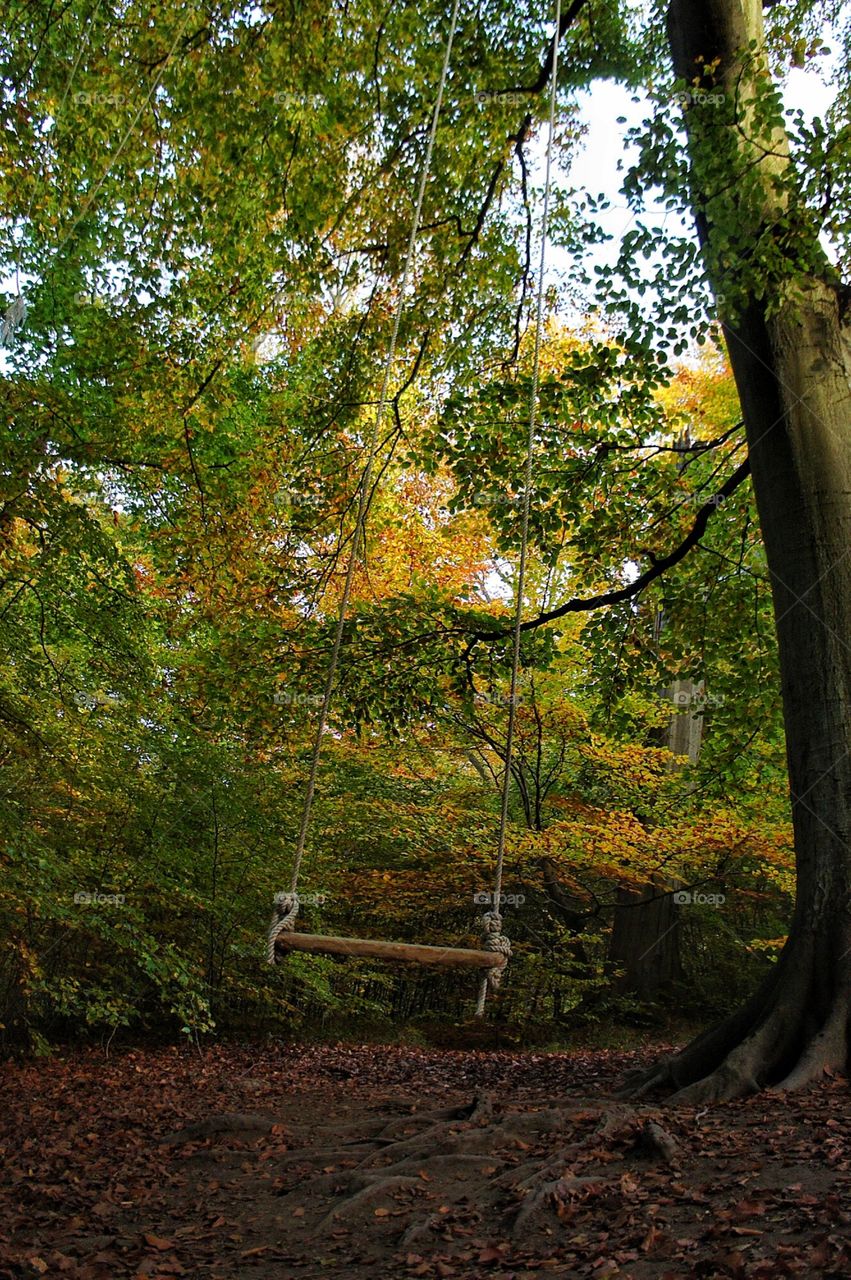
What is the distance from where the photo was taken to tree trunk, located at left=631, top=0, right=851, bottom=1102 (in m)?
4.80

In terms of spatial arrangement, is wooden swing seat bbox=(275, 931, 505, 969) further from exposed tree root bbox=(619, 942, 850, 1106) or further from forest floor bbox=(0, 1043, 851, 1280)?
exposed tree root bbox=(619, 942, 850, 1106)

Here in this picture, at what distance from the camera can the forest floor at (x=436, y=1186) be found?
11.0ft

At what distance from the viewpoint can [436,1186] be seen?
14.6 ft

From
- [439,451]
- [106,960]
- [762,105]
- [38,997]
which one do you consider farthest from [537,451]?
[38,997]

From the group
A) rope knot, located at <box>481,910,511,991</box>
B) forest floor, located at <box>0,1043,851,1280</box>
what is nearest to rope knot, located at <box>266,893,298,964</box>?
rope knot, located at <box>481,910,511,991</box>

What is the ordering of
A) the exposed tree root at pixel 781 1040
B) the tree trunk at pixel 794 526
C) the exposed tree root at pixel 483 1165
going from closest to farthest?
the exposed tree root at pixel 483 1165, the exposed tree root at pixel 781 1040, the tree trunk at pixel 794 526

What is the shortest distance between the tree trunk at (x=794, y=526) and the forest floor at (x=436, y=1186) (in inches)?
14.7

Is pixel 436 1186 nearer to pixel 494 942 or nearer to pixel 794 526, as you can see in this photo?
pixel 494 942

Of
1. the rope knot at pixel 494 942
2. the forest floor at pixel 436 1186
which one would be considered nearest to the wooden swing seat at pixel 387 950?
the rope knot at pixel 494 942

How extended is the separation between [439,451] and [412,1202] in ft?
17.8

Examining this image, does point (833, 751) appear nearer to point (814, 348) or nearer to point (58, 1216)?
point (814, 348)

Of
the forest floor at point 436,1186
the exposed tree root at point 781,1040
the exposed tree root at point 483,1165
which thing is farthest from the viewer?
the exposed tree root at point 781,1040

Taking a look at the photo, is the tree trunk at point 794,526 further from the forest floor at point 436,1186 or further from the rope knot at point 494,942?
the rope knot at point 494,942

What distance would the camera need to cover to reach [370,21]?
7457mm
